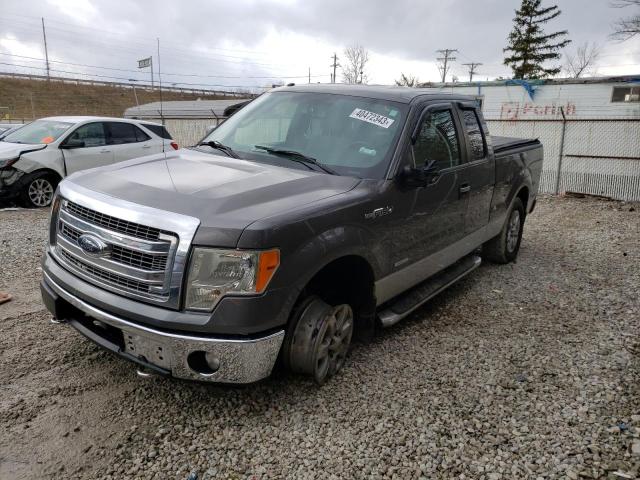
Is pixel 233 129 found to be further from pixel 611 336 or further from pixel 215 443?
pixel 611 336

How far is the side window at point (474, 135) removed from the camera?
15.5ft

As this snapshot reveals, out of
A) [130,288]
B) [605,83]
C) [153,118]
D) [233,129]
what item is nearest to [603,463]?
[130,288]

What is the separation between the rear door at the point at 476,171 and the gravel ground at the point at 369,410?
103 centimetres

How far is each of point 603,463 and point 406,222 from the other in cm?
187

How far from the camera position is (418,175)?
3.46 meters

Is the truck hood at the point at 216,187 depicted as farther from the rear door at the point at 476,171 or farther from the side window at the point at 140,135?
the side window at the point at 140,135

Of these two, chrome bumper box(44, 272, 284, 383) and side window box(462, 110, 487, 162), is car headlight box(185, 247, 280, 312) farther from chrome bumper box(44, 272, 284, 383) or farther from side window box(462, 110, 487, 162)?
side window box(462, 110, 487, 162)

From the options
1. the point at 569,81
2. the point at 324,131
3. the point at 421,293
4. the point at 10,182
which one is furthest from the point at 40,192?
the point at 569,81

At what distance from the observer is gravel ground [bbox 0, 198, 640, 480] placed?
2.58 metres

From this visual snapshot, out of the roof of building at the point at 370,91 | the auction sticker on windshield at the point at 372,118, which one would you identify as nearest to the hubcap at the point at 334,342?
the auction sticker on windshield at the point at 372,118

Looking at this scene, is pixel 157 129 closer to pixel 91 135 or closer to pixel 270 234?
pixel 91 135

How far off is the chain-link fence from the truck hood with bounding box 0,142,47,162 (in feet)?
37.6

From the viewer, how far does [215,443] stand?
2.68 meters

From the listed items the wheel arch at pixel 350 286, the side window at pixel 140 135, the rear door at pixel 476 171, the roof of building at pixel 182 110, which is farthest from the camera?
the roof of building at pixel 182 110
